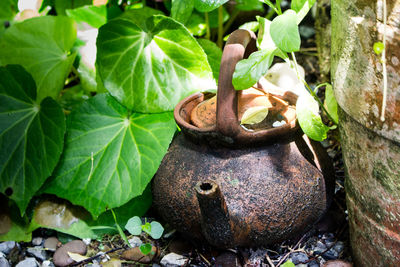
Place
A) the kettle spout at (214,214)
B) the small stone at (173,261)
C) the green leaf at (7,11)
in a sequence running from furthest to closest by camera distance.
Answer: the green leaf at (7,11)
the small stone at (173,261)
the kettle spout at (214,214)

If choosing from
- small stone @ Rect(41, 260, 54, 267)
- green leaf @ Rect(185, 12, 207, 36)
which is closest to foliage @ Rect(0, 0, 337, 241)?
small stone @ Rect(41, 260, 54, 267)

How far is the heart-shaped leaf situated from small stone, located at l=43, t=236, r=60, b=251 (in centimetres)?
50

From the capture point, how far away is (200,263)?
1.26 m

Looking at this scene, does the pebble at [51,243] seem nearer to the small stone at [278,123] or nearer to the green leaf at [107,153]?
the green leaf at [107,153]

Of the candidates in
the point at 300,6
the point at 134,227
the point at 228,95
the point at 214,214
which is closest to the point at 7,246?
the point at 134,227

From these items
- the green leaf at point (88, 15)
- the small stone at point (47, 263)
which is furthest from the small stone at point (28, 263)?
the green leaf at point (88, 15)

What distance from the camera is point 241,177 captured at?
1.10 meters

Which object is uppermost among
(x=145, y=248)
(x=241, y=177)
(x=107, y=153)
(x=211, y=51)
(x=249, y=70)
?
(x=249, y=70)

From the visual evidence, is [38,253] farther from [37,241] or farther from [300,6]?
[300,6]

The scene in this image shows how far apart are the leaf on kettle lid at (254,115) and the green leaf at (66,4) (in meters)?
0.99

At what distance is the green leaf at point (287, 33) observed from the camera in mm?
962

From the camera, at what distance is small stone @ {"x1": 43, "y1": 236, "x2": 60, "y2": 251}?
55.9 inches

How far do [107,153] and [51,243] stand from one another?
0.35 metres

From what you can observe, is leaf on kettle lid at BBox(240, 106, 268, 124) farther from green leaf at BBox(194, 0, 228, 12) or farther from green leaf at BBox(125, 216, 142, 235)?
green leaf at BBox(125, 216, 142, 235)
